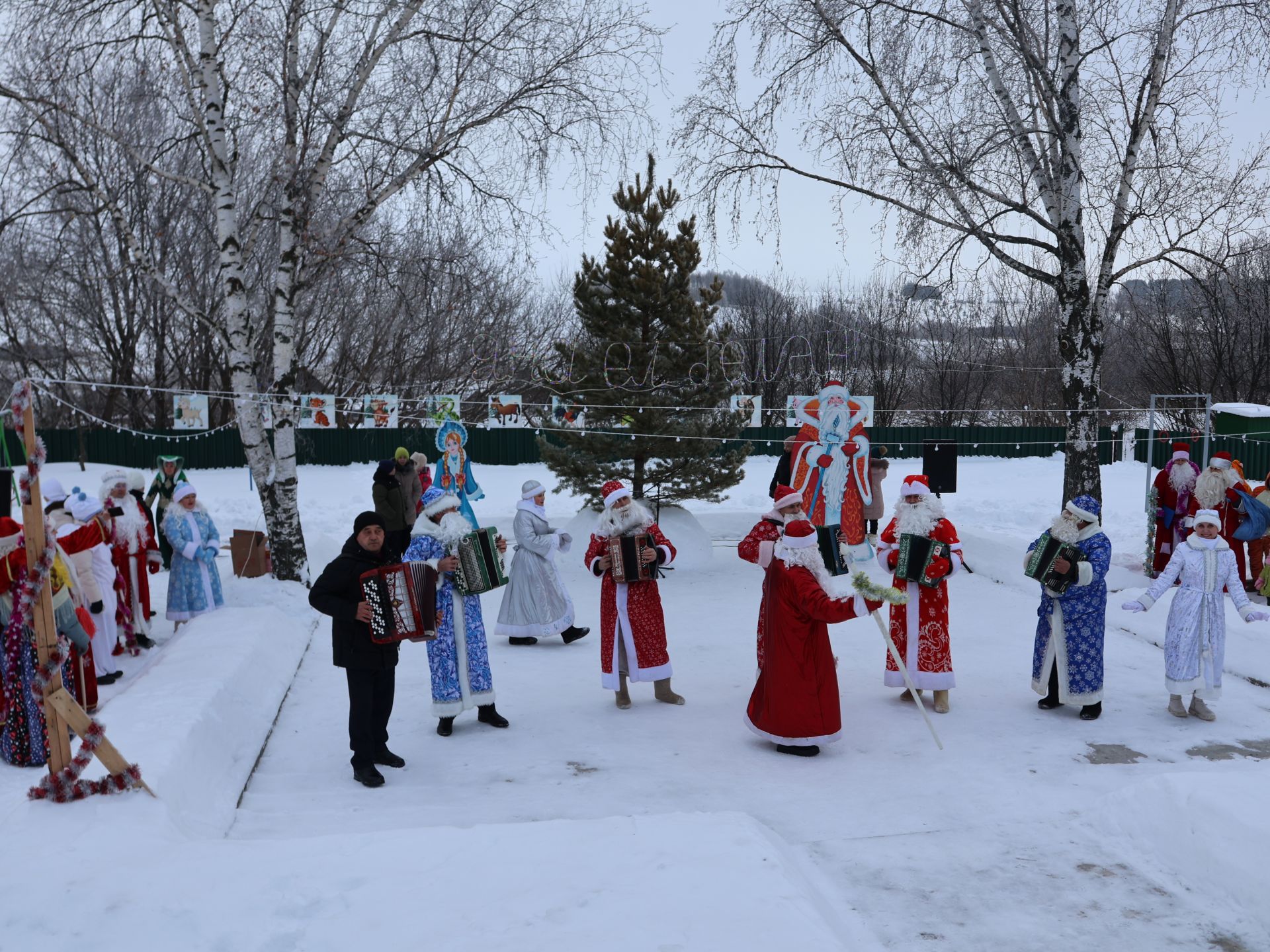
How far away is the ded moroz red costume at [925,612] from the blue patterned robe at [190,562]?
646cm

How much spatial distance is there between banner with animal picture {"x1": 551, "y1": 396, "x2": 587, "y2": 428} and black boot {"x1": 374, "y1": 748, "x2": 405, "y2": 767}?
25.4ft

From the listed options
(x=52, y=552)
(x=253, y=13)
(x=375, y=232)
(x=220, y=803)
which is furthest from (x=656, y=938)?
(x=375, y=232)

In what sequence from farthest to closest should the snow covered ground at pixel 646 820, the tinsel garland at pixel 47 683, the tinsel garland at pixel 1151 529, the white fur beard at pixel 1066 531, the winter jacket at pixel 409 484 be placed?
the winter jacket at pixel 409 484
the tinsel garland at pixel 1151 529
the white fur beard at pixel 1066 531
the tinsel garland at pixel 47 683
the snow covered ground at pixel 646 820

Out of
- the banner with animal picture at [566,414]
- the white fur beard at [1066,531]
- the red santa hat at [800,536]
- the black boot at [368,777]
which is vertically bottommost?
the black boot at [368,777]

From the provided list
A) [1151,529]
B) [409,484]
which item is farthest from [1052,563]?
[409,484]

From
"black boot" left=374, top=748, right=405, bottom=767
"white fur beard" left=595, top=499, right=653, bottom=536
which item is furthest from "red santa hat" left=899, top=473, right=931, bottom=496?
"black boot" left=374, top=748, right=405, bottom=767

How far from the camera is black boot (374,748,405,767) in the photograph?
661 cm

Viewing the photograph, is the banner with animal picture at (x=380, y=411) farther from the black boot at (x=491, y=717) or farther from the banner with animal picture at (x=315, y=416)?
the black boot at (x=491, y=717)

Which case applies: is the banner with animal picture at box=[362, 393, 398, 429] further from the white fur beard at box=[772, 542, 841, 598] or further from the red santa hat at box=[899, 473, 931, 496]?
the white fur beard at box=[772, 542, 841, 598]

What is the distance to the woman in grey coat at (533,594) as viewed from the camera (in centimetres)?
993

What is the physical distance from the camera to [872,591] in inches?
252

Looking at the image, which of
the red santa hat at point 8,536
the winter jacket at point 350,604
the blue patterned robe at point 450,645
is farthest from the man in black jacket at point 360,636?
the red santa hat at point 8,536

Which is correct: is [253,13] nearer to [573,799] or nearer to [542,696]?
[542,696]

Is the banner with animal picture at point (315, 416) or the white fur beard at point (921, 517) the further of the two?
the banner with animal picture at point (315, 416)
